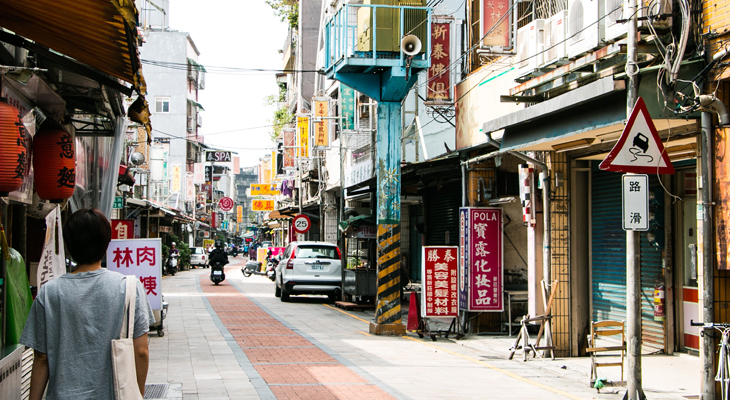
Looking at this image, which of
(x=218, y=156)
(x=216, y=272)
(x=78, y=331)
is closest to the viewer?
(x=78, y=331)

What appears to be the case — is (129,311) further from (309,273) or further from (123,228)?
(309,273)

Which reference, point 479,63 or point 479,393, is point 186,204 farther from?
point 479,393

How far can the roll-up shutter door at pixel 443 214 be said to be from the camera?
18281 mm

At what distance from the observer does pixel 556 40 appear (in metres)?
10.5

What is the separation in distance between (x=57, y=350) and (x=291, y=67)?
142 ft

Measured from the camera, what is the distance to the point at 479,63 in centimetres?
1461

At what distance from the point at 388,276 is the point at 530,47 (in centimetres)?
498

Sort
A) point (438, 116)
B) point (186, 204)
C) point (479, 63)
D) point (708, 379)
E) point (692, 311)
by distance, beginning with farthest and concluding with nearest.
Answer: point (186, 204), point (438, 116), point (479, 63), point (692, 311), point (708, 379)

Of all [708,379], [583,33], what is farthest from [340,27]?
[708,379]

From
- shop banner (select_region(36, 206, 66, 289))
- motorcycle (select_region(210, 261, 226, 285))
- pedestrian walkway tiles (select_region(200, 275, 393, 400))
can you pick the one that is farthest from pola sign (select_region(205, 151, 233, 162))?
shop banner (select_region(36, 206, 66, 289))

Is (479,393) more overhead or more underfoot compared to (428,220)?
more underfoot

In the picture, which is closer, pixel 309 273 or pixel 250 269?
pixel 309 273

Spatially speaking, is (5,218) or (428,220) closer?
(5,218)

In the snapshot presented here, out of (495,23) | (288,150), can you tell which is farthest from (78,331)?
(288,150)
